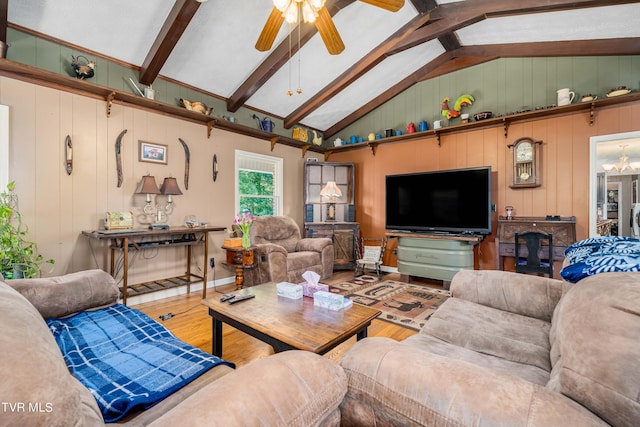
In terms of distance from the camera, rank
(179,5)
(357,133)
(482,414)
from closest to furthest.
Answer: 1. (482,414)
2. (179,5)
3. (357,133)

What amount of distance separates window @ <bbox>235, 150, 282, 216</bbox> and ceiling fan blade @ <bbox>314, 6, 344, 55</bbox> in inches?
97.3

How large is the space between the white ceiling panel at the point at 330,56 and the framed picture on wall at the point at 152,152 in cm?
159

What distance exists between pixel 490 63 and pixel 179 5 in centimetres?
419

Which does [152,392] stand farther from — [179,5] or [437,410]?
[179,5]

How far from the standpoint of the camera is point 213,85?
395 cm

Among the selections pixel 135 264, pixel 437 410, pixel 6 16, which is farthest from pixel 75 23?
pixel 437 410

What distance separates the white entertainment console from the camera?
3869 mm

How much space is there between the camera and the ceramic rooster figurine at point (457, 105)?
4.34 metres

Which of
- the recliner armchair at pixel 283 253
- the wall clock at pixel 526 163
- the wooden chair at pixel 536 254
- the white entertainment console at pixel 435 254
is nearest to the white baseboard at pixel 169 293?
the recliner armchair at pixel 283 253

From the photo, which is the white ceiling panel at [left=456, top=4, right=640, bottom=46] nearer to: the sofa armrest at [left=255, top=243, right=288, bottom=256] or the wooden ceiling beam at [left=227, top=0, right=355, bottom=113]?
the wooden ceiling beam at [left=227, top=0, right=355, bottom=113]

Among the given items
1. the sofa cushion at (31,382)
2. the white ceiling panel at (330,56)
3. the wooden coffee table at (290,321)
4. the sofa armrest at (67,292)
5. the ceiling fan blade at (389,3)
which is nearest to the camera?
the sofa cushion at (31,382)

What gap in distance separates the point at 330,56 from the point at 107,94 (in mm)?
2754

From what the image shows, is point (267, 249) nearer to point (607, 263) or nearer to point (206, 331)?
point (206, 331)

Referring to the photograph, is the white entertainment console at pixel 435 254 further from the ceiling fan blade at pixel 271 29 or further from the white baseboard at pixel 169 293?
the ceiling fan blade at pixel 271 29
